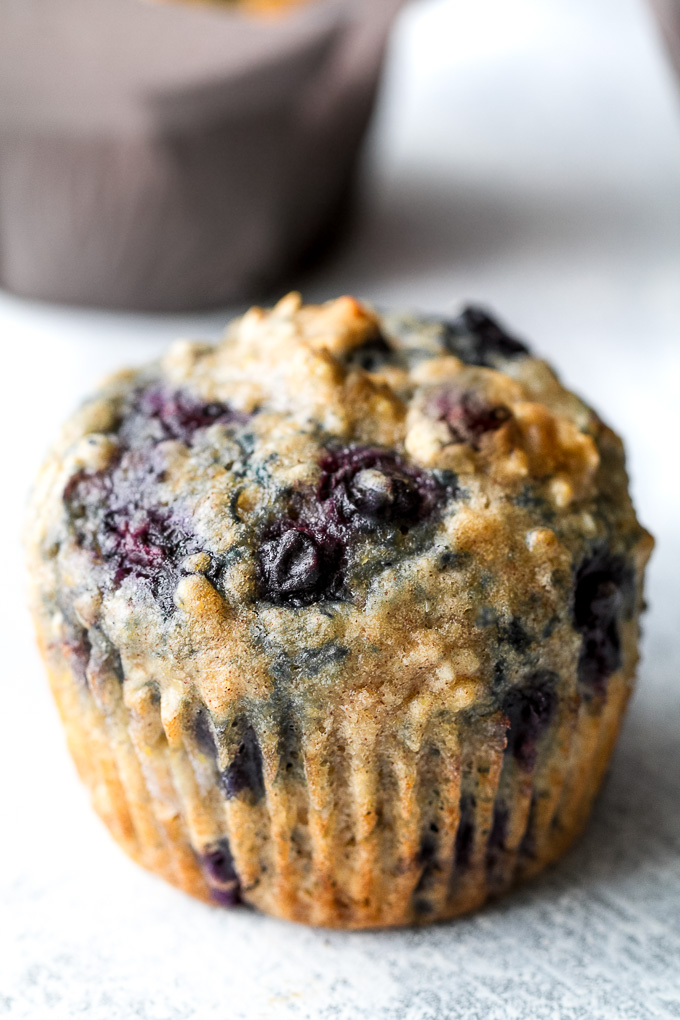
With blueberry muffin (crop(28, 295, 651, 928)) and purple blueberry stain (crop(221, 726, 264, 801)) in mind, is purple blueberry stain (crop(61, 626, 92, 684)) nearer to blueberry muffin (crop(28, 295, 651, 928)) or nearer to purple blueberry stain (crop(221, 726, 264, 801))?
blueberry muffin (crop(28, 295, 651, 928))

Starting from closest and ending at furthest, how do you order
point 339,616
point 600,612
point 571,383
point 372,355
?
point 339,616 → point 600,612 → point 372,355 → point 571,383

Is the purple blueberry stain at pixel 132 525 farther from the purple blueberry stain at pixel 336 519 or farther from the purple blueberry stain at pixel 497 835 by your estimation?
the purple blueberry stain at pixel 497 835

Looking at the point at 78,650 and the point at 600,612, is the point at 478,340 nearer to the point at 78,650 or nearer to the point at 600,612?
the point at 600,612

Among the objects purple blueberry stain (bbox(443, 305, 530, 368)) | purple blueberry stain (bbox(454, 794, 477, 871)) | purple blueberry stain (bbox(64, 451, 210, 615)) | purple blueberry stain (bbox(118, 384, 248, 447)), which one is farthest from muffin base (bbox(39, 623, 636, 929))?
purple blueberry stain (bbox(443, 305, 530, 368))

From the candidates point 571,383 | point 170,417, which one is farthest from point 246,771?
point 571,383

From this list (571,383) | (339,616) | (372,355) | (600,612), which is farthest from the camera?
(571,383)

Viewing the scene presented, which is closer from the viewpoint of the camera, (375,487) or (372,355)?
(375,487)

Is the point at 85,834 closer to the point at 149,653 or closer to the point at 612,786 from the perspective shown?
the point at 149,653
